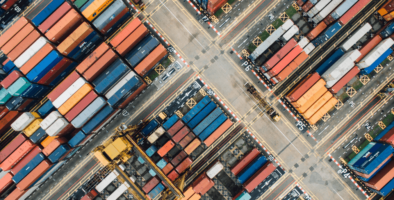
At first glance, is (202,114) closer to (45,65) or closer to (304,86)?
(304,86)

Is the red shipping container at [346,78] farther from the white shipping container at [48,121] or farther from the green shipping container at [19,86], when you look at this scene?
the green shipping container at [19,86]

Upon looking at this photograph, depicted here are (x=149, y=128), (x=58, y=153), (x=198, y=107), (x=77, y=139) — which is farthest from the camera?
(x=149, y=128)

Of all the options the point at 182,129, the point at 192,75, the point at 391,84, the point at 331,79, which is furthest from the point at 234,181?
the point at 391,84

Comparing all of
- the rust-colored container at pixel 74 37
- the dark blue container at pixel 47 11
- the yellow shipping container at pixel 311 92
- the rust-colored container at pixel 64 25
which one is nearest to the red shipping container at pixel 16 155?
the rust-colored container at pixel 74 37

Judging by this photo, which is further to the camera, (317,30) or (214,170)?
(214,170)

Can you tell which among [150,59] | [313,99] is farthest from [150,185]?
[313,99]

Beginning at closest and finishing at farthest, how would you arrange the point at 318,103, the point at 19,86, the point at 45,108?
the point at 19,86 → the point at 45,108 → the point at 318,103

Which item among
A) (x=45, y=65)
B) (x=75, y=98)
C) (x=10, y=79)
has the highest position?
(x=10, y=79)

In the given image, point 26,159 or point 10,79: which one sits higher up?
point 10,79
